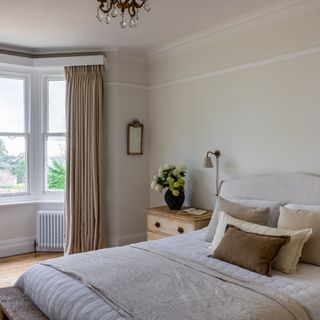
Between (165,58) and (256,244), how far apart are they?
2.95 meters

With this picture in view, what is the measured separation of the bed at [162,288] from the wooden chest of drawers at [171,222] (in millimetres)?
848

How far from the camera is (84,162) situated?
175 inches

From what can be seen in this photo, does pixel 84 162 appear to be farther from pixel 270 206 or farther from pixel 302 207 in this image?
pixel 302 207

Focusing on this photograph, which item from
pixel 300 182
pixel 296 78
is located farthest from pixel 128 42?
pixel 300 182

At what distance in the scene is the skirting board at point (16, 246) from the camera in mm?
4480

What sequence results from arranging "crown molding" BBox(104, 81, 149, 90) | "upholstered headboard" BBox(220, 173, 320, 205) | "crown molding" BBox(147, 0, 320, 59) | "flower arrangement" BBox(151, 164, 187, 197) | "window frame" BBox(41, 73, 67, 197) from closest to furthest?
"upholstered headboard" BBox(220, 173, 320, 205), "crown molding" BBox(147, 0, 320, 59), "flower arrangement" BBox(151, 164, 187, 197), "crown molding" BBox(104, 81, 149, 90), "window frame" BBox(41, 73, 67, 197)

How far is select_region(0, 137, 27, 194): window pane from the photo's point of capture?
180 inches

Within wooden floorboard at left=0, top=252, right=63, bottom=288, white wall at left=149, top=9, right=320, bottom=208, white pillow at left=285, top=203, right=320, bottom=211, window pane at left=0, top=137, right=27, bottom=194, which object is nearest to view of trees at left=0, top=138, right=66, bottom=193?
window pane at left=0, top=137, right=27, bottom=194

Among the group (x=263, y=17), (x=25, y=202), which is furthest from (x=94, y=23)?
(x=25, y=202)

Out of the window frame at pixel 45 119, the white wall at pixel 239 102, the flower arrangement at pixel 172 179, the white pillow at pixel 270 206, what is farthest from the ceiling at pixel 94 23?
the white pillow at pixel 270 206

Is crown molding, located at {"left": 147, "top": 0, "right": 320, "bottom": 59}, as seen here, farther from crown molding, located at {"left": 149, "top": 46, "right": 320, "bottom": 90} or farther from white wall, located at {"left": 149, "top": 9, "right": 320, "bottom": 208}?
crown molding, located at {"left": 149, "top": 46, "right": 320, "bottom": 90}

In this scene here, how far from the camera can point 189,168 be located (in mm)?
4227

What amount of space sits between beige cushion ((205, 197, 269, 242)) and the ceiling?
1.76 meters

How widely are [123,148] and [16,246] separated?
6.16 feet
